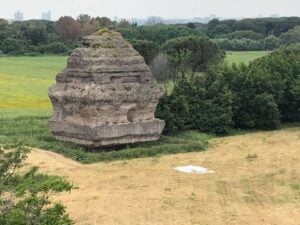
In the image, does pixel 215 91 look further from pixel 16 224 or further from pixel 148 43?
pixel 16 224

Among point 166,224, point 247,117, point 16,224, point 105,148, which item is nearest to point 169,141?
point 105,148

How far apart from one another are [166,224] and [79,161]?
1004cm

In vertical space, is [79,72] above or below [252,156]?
above

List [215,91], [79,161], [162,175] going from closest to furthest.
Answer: [162,175] < [79,161] < [215,91]

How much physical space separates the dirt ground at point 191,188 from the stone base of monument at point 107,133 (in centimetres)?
155

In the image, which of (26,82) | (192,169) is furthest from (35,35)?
(192,169)

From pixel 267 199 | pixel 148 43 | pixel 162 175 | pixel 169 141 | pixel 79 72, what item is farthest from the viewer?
pixel 148 43

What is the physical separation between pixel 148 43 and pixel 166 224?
3871 cm

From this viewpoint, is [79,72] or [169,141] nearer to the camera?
[79,72]

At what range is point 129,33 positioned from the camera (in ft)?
281

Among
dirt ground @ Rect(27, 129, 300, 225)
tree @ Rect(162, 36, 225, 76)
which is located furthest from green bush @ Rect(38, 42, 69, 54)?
dirt ground @ Rect(27, 129, 300, 225)

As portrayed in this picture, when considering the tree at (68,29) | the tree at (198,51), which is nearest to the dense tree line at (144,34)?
the tree at (68,29)

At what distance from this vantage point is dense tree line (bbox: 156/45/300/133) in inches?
1410

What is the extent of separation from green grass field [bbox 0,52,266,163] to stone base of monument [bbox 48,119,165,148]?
0.35 metres
